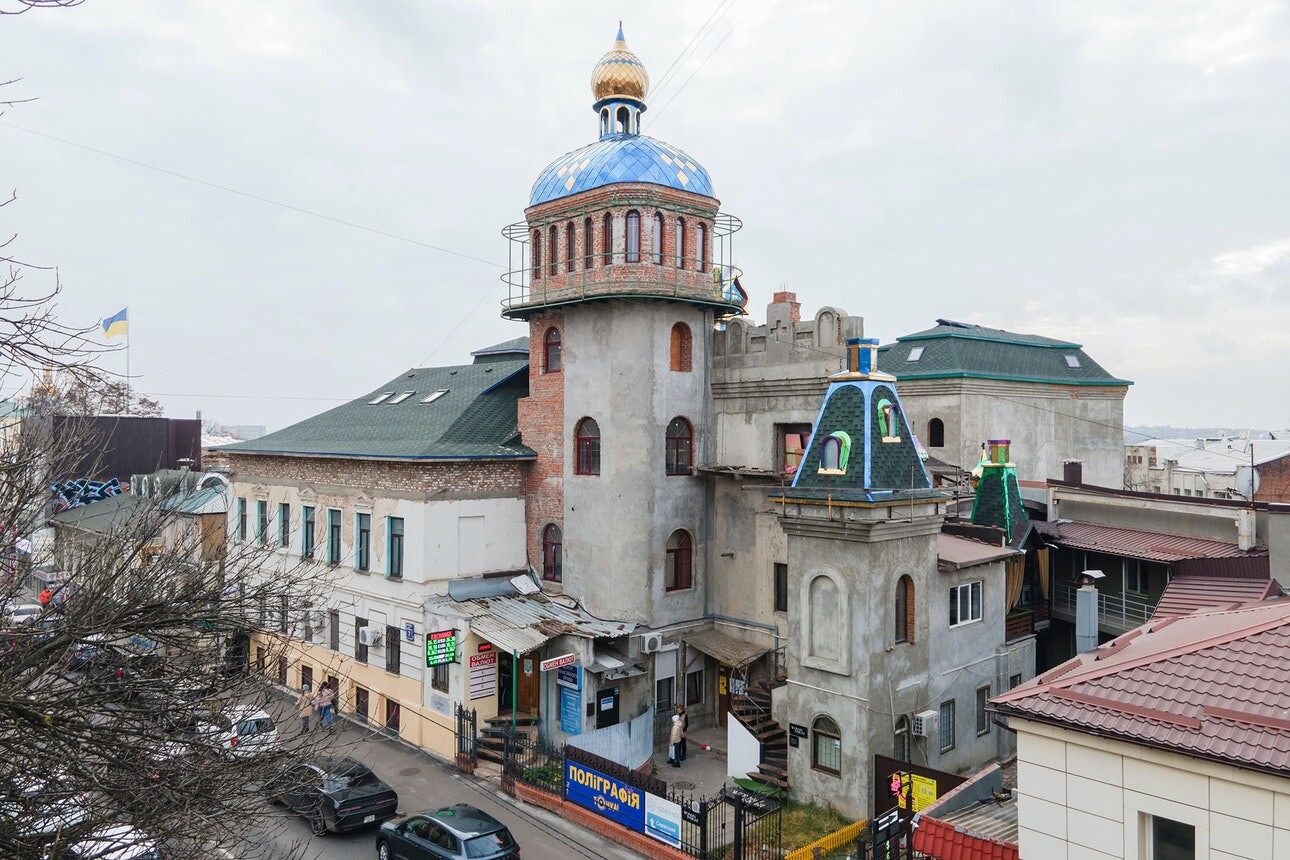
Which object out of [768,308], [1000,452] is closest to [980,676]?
[1000,452]

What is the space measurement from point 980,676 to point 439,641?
1590cm

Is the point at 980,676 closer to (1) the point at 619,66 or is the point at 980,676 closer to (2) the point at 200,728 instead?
(2) the point at 200,728

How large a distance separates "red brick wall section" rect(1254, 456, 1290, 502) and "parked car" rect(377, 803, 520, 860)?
46.7 metres

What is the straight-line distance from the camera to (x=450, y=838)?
18094 millimetres

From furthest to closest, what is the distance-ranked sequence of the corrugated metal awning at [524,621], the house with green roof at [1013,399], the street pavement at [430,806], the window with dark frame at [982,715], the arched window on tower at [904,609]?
the house with green roof at [1013,399], the corrugated metal awning at [524,621], the window with dark frame at [982,715], the arched window on tower at [904,609], the street pavement at [430,806]

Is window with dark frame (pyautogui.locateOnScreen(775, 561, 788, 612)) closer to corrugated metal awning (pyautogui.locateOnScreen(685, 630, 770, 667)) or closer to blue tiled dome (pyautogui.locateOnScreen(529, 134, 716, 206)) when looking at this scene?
corrugated metal awning (pyautogui.locateOnScreen(685, 630, 770, 667))

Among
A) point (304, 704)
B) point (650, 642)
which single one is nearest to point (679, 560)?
point (650, 642)

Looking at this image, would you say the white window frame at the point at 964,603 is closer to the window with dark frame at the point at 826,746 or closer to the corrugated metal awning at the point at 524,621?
the window with dark frame at the point at 826,746

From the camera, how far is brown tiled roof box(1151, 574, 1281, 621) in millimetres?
22734

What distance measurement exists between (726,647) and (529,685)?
6551mm

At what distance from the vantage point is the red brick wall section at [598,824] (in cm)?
1939

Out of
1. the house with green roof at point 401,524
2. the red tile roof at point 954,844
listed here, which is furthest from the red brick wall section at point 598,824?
the red tile roof at point 954,844

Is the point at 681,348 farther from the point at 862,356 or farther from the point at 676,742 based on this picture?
the point at 676,742

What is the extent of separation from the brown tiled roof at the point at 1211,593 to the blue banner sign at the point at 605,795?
13.9 meters
